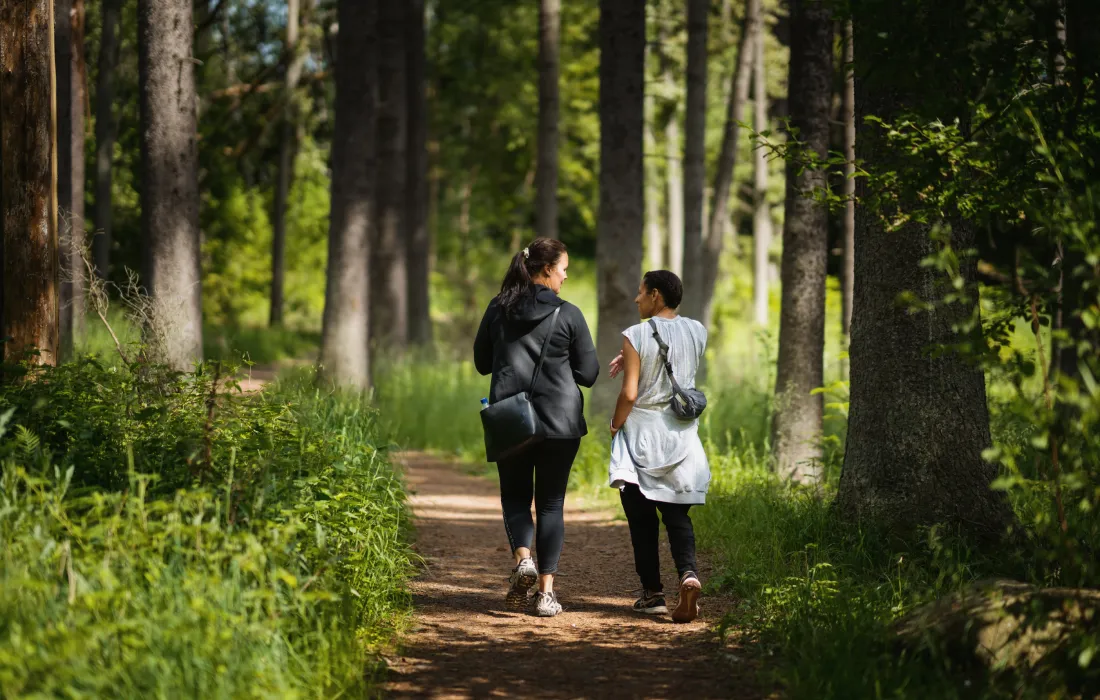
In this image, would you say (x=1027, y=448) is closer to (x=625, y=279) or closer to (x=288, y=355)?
(x=625, y=279)

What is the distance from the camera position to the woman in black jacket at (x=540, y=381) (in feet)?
20.7

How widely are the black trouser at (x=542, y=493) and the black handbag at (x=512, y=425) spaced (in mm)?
135

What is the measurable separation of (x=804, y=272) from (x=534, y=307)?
4.44 m

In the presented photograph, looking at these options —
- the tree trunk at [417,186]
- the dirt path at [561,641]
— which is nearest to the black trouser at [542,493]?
the dirt path at [561,641]

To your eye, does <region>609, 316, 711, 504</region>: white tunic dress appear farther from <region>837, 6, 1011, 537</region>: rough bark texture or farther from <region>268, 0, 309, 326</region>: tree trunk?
<region>268, 0, 309, 326</region>: tree trunk

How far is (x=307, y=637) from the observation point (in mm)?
4754

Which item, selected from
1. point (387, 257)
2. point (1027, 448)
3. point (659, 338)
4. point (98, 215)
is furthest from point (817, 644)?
point (98, 215)

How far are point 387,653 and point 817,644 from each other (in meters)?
2.06

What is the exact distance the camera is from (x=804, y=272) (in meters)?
10.1

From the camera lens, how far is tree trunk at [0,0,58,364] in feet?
25.1

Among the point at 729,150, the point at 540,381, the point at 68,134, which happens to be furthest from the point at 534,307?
the point at 729,150

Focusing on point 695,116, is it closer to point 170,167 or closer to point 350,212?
point 350,212

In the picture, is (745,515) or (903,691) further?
(745,515)

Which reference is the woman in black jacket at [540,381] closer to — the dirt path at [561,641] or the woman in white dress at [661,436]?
the woman in white dress at [661,436]
